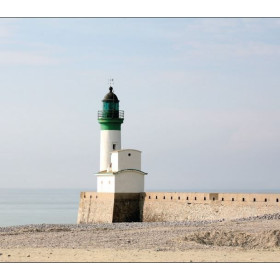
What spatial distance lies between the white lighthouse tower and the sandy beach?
9.43 m

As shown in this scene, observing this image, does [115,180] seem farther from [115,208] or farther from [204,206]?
[204,206]

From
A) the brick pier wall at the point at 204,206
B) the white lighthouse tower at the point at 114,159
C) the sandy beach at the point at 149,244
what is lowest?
the sandy beach at the point at 149,244

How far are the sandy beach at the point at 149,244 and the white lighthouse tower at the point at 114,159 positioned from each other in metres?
9.43

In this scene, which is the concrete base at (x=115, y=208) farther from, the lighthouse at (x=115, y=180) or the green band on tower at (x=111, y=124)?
the green band on tower at (x=111, y=124)

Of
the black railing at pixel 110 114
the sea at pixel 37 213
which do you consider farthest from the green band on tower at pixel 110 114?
the sea at pixel 37 213

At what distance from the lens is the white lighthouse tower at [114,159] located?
1385 inches

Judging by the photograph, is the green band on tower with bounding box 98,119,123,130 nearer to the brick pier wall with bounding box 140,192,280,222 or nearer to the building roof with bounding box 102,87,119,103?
the building roof with bounding box 102,87,119,103

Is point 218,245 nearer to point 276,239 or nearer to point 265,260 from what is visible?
point 276,239

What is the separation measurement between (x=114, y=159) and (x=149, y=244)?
15171 millimetres

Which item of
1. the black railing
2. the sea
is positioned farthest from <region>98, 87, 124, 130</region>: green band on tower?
the sea

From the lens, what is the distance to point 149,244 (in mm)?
20297

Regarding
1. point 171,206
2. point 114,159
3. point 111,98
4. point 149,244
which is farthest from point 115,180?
point 149,244

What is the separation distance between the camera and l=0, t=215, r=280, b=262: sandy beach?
18.1 meters
